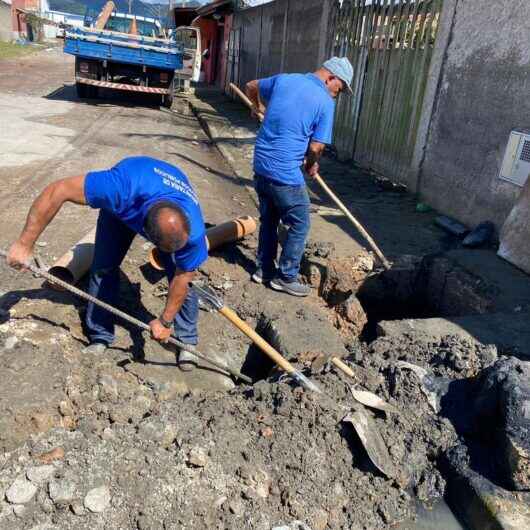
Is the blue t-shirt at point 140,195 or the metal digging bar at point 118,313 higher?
the blue t-shirt at point 140,195

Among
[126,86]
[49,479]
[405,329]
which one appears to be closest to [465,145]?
[405,329]

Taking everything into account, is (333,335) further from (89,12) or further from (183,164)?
(89,12)

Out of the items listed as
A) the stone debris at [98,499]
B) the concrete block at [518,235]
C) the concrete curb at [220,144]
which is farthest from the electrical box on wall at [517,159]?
the stone debris at [98,499]

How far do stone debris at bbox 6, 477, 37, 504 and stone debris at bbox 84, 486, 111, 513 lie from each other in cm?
25

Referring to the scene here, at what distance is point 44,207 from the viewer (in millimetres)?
2762

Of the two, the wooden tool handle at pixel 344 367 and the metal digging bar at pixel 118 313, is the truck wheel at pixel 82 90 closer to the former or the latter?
the metal digging bar at pixel 118 313

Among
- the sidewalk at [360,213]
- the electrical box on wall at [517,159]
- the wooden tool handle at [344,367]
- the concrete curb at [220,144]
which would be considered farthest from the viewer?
the concrete curb at [220,144]

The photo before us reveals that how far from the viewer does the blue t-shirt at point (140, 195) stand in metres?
2.77

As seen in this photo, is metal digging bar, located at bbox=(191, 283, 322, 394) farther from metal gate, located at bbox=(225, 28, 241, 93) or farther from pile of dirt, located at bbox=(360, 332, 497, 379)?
metal gate, located at bbox=(225, 28, 241, 93)

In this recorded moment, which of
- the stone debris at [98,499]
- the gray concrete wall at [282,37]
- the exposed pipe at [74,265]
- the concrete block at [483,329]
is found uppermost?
the gray concrete wall at [282,37]

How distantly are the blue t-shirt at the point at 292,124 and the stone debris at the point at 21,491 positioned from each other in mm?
2676

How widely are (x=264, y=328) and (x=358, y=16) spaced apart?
23.2 ft

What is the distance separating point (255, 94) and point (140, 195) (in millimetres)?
2312

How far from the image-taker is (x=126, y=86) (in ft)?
43.1
